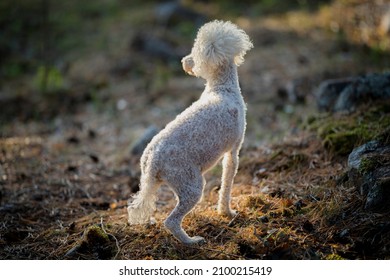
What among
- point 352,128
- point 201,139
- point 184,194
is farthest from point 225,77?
point 352,128

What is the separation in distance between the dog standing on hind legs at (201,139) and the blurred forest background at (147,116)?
41 centimetres

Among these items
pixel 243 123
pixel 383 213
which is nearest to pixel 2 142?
pixel 243 123

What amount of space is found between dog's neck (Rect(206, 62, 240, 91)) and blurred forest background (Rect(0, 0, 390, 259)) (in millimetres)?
1202

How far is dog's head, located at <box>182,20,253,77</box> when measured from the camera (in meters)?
4.37

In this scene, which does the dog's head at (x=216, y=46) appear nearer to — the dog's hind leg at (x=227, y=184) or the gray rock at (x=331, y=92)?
the dog's hind leg at (x=227, y=184)

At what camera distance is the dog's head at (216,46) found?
4.37 metres

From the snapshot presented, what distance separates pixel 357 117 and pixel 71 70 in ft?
28.9

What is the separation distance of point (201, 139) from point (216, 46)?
0.94 meters

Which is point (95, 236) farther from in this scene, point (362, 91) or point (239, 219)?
point (362, 91)

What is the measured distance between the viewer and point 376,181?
4207 millimetres

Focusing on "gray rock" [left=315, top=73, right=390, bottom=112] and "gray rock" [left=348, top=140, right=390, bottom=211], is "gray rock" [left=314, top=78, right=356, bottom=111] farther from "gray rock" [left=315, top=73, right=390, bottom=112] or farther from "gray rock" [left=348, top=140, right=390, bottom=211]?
"gray rock" [left=348, top=140, right=390, bottom=211]

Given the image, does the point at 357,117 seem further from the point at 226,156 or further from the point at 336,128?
the point at 226,156

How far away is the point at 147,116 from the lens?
31.8ft
